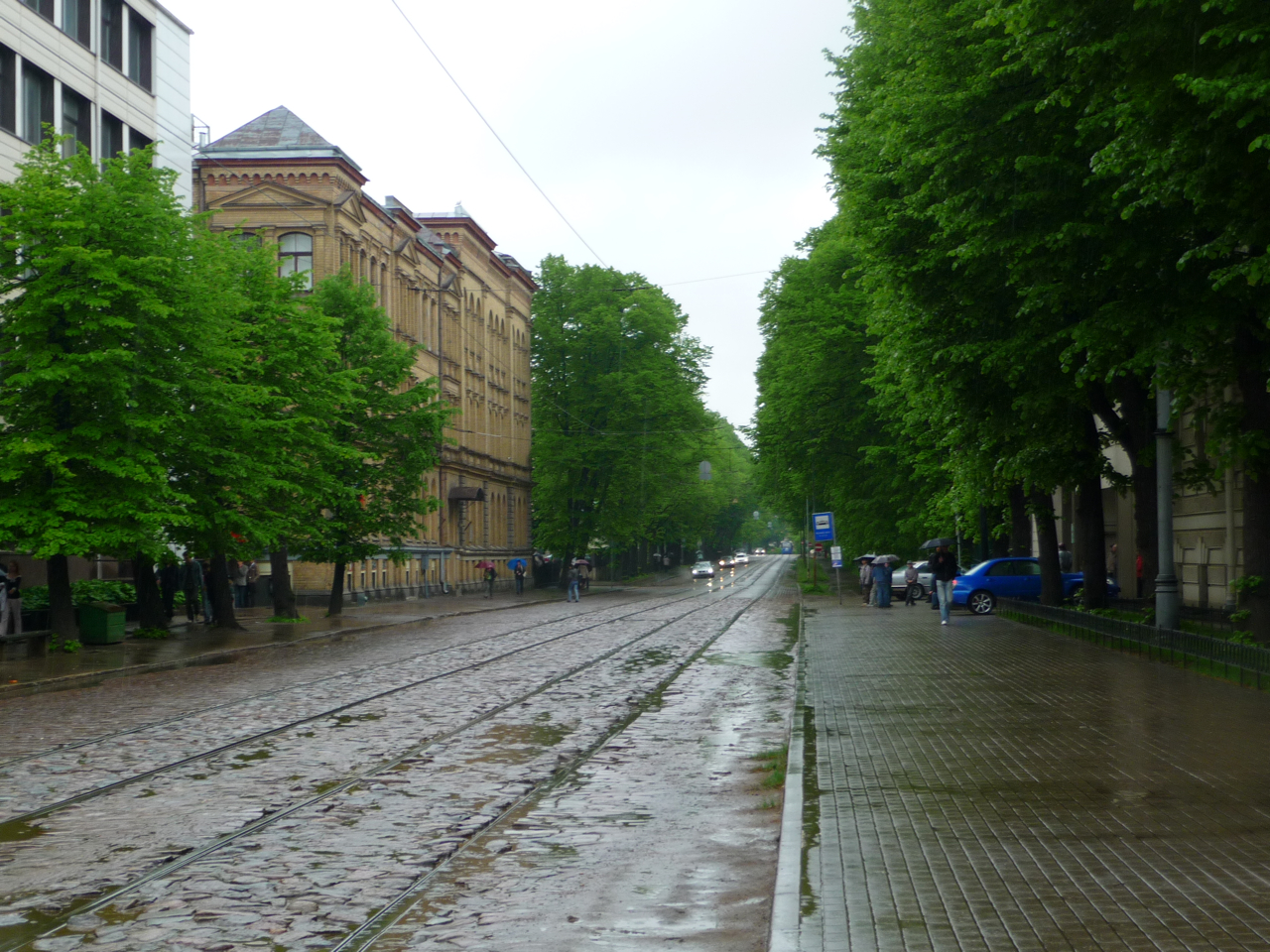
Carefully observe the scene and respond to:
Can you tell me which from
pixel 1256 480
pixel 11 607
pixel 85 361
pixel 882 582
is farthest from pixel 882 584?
pixel 85 361

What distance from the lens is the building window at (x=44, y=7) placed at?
36344mm

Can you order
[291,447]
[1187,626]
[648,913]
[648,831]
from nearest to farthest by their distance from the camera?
[648,913] → [648,831] → [1187,626] → [291,447]

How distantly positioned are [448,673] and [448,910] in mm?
14431

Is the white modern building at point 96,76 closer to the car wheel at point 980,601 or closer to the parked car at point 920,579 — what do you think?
the car wheel at point 980,601

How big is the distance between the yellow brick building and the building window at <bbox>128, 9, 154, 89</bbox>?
4467mm

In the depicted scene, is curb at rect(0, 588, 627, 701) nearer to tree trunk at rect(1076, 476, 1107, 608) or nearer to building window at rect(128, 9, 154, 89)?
tree trunk at rect(1076, 476, 1107, 608)

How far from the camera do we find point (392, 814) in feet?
31.6

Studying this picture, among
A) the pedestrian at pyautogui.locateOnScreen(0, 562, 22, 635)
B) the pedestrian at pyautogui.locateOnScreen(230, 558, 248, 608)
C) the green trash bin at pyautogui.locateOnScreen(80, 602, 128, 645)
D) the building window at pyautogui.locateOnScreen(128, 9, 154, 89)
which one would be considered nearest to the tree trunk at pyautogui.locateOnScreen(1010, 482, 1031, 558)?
the green trash bin at pyautogui.locateOnScreen(80, 602, 128, 645)

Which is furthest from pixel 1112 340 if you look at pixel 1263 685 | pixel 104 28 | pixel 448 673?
pixel 104 28

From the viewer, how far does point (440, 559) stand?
67125 mm

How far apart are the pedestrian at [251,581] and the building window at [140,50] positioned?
15392mm

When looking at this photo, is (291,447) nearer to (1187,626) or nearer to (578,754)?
(1187,626)

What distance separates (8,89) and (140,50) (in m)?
8.27

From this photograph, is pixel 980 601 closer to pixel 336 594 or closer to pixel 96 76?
pixel 336 594
